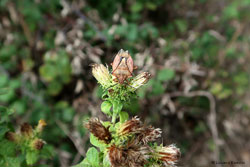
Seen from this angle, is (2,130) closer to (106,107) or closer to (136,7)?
(106,107)

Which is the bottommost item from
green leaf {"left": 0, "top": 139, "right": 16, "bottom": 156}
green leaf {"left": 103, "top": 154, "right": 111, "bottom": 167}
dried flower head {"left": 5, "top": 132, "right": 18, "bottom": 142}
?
green leaf {"left": 103, "top": 154, "right": 111, "bottom": 167}

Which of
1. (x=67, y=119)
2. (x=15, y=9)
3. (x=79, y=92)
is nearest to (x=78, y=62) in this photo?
(x=79, y=92)

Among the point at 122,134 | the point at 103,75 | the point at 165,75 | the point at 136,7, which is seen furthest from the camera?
the point at 136,7

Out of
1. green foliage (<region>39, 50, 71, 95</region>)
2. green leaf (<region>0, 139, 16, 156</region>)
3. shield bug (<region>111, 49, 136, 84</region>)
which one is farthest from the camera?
green foliage (<region>39, 50, 71, 95</region>)

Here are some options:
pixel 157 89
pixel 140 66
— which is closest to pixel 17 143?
pixel 140 66

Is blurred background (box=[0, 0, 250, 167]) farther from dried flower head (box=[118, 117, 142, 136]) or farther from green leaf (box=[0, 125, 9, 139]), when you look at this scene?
dried flower head (box=[118, 117, 142, 136])

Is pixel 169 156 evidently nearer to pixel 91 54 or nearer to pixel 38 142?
→ pixel 38 142

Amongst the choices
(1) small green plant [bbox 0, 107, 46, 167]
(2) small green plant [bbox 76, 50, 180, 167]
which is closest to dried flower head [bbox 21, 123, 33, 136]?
(1) small green plant [bbox 0, 107, 46, 167]
